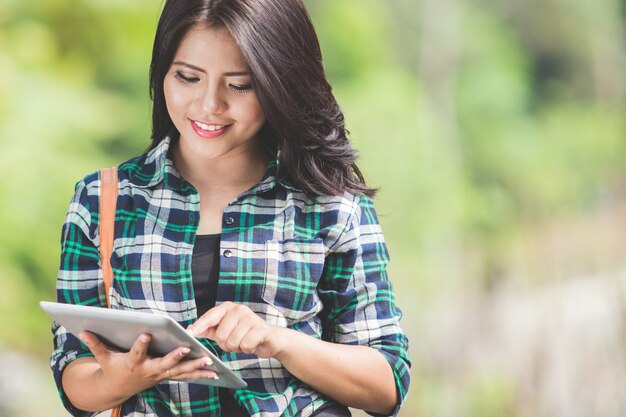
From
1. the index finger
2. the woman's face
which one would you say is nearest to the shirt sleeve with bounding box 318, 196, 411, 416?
the woman's face

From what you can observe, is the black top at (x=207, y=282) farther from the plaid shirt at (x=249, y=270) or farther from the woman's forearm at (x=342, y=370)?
the woman's forearm at (x=342, y=370)

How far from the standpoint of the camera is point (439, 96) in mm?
5805

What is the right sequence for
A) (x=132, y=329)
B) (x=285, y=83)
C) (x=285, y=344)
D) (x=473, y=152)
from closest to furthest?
(x=132, y=329) → (x=285, y=344) → (x=285, y=83) → (x=473, y=152)

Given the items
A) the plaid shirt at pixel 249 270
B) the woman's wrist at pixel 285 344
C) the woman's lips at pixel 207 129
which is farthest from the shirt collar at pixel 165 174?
the woman's wrist at pixel 285 344

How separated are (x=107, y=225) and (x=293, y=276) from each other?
0.31 m

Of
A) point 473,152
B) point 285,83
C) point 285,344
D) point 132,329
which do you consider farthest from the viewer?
point 473,152

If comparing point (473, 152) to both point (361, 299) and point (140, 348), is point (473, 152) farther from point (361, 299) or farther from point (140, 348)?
point (140, 348)

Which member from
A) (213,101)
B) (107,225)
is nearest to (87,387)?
(107,225)

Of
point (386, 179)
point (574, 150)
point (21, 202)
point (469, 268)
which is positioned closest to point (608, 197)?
point (574, 150)

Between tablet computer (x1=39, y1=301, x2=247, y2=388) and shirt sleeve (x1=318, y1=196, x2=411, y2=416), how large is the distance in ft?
0.78

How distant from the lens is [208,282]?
163cm

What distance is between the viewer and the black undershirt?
5.32ft

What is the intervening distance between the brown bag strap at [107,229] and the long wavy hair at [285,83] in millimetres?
148

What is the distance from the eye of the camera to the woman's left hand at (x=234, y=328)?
4.68ft
